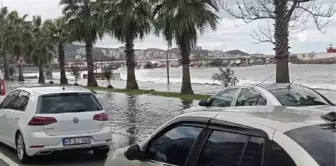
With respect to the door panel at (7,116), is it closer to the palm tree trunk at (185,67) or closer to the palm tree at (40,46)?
the palm tree trunk at (185,67)

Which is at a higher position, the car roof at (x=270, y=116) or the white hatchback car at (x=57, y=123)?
the car roof at (x=270, y=116)

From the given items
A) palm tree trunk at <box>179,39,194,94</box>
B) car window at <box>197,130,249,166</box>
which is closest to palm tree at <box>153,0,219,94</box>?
palm tree trunk at <box>179,39,194,94</box>

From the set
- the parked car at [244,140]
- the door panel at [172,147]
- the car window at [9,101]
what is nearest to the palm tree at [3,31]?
the car window at [9,101]

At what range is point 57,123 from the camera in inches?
400

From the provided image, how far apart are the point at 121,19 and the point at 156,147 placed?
29643mm

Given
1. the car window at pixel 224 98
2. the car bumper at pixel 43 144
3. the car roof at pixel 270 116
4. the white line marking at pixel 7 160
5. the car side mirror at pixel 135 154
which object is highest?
the car roof at pixel 270 116

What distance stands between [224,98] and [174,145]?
7934mm

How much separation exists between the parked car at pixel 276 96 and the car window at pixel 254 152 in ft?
22.3

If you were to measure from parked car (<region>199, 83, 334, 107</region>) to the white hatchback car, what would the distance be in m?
3.01


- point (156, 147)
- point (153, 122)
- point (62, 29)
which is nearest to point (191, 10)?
point (153, 122)

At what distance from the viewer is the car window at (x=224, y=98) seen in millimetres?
12172

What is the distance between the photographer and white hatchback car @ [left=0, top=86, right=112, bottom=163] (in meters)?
10.1

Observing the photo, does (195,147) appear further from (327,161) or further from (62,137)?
(62,137)

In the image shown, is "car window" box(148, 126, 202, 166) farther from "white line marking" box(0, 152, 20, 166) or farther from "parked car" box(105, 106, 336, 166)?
"white line marking" box(0, 152, 20, 166)
